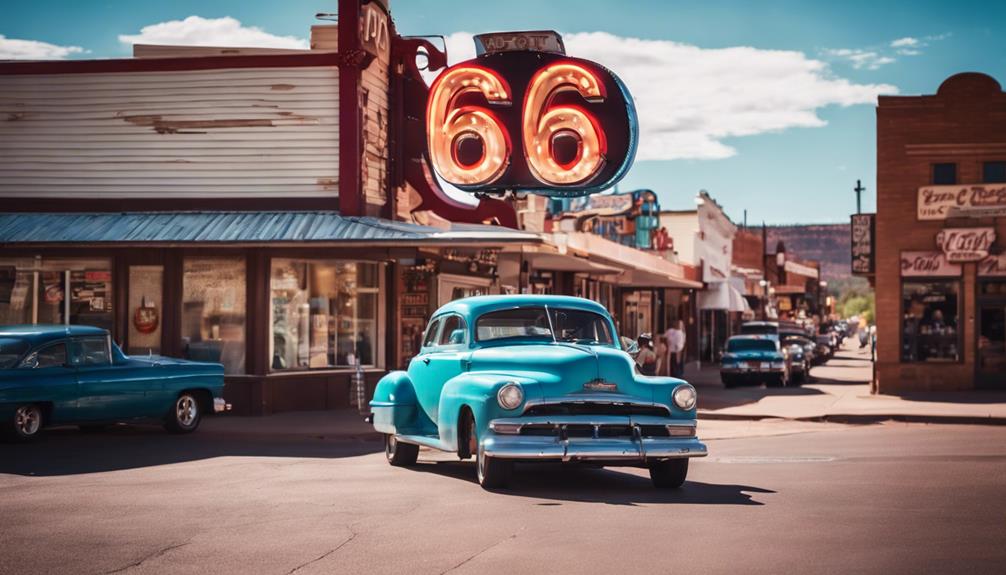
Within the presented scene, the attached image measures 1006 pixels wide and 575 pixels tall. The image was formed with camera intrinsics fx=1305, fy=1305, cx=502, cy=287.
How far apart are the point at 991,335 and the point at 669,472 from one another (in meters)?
21.5

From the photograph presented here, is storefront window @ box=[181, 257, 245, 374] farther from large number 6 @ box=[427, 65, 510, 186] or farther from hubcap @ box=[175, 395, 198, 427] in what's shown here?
large number 6 @ box=[427, 65, 510, 186]

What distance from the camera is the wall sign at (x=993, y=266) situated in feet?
101

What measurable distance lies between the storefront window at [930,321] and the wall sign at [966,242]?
754 millimetres

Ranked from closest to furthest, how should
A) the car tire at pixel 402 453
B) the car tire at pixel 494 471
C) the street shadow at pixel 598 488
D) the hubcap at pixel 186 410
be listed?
the street shadow at pixel 598 488 < the car tire at pixel 494 471 < the car tire at pixel 402 453 < the hubcap at pixel 186 410

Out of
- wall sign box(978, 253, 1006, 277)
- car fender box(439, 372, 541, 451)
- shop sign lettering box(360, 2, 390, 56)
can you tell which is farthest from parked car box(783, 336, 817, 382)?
car fender box(439, 372, 541, 451)

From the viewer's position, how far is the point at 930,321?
31.3 metres

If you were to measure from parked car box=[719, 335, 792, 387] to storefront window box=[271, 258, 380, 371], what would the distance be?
14.4m

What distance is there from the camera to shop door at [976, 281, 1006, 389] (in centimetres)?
3098

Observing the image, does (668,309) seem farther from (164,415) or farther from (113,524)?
(113,524)

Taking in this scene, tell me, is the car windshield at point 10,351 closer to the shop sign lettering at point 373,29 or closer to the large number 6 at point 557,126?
the shop sign lettering at point 373,29

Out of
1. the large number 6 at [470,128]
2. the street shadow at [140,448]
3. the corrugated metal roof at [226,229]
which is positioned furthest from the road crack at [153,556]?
the large number 6 at [470,128]

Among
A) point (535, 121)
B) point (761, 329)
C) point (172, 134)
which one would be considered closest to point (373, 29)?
point (172, 134)

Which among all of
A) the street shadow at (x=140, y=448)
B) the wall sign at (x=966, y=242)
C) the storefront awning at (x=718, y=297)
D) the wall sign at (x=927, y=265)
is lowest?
the street shadow at (x=140, y=448)

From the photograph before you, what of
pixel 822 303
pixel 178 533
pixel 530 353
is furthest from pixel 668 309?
pixel 822 303
